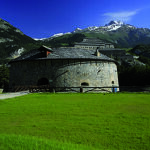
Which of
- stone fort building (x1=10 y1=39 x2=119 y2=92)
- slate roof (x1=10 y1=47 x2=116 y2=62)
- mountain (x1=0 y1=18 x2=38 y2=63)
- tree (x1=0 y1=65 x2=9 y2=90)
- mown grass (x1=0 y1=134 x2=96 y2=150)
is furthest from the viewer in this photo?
mountain (x1=0 y1=18 x2=38 y2=63)

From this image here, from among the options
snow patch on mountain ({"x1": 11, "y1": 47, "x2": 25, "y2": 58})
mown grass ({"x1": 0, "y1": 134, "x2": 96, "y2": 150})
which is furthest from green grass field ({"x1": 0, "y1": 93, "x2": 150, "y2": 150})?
snow patch on mountain ({"x1": 11, "y1": 47, "x2": 25, "y2": 58})

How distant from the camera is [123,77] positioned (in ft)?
169

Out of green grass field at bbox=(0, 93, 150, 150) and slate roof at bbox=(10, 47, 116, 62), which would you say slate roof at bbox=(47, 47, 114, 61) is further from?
green grass field at bbox=(0, 93, 150, 150)

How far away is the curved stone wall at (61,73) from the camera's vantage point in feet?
74.3

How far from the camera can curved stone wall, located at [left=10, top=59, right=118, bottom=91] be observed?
2264 cm

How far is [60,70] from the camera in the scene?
22.7m

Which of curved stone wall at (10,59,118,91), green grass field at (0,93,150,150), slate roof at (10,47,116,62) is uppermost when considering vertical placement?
slate roof at (10,47,116,62)

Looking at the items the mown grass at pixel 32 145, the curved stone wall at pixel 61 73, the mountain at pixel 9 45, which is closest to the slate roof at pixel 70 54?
the curved stone wall at pixel 61 73

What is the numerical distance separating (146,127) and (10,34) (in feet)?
453

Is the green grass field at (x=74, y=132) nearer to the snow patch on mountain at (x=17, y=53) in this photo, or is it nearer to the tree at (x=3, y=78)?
the tree at (x=3, y=78)

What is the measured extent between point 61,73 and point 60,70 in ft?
1.57

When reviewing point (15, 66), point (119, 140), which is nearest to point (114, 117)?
point (119, 140)

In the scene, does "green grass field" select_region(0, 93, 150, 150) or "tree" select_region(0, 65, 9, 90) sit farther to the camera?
"tree" select_region(0, 65, 9, 90)

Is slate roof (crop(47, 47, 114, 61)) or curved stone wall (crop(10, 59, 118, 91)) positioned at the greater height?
slate roof (crop(47, 47, 114, 61))
